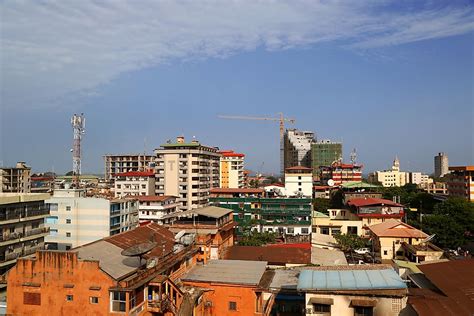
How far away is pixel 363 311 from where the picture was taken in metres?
16.6

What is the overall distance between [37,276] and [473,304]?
69.0 ft

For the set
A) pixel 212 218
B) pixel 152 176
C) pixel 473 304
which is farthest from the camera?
pixel 152 176

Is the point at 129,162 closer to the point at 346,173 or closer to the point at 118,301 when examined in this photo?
the point at 346,173

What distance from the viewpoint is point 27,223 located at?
120 ft

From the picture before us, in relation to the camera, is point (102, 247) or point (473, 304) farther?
point (102, 247)

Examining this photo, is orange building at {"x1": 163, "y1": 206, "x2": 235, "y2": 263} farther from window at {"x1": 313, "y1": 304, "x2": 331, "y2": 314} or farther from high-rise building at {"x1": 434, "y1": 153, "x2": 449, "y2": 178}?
high-rise building at {"x1": 434, "y1": 153, "x2": 449, "y2": 178}

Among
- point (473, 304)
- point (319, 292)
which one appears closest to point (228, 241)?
point (319, 292)

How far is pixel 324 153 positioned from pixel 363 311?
130m

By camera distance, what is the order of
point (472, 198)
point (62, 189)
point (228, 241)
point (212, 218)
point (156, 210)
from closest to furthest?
point (212, 218) → point (228, 241) → point (62, 189) → point (156, 210) → point (472, 198)

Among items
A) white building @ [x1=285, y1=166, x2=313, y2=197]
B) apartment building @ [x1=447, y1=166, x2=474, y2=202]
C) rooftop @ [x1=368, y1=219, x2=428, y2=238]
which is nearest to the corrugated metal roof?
rooftop @ [x1=368, y1=219, x2=428, y2=238]

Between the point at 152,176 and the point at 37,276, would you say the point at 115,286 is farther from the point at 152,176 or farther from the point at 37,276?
the point at 152,176

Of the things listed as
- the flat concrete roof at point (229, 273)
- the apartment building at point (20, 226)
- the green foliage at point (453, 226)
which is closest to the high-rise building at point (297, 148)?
the green foliage at point (453, 226)

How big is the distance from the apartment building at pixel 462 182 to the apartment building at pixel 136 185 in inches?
2314

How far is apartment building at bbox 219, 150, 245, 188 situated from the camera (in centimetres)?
10156
